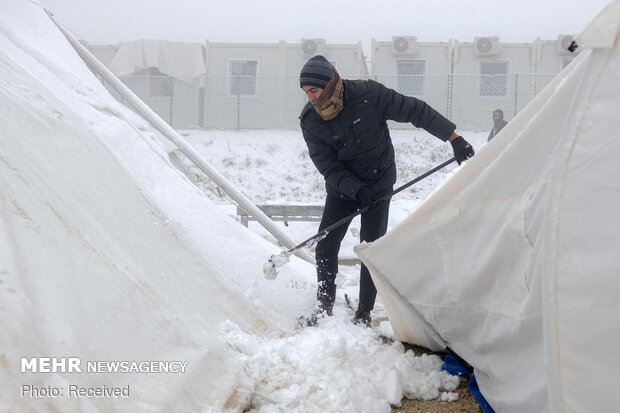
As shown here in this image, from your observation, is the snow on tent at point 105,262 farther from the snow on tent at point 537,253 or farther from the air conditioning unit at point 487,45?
the air conditioning unit at point 487,45

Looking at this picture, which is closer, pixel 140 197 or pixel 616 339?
pixel 616 339

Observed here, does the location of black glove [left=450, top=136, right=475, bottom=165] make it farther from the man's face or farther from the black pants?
the man's face

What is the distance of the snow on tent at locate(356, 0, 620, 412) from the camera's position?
1.54m

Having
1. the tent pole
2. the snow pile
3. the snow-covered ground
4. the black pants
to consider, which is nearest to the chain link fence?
the tent pole

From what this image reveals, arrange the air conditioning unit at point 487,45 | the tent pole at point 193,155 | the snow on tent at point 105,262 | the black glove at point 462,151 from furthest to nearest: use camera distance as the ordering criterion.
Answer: the air conditioning unit at point 487,45 < the tent pole at point 193,155 < the black glove at point 462,151 < the snow on tent at point 105,262

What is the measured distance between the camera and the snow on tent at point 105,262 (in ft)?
5.46

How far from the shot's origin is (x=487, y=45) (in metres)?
16.5

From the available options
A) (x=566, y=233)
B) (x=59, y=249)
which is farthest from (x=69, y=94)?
(x=566, y=233)

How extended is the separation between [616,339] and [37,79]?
3.51 m

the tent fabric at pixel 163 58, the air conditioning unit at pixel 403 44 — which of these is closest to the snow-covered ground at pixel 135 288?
the tent fabric at pixel 163 58

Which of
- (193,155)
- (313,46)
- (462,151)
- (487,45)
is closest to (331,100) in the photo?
(462,151)

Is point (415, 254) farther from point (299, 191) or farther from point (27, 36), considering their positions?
point (299, 191)

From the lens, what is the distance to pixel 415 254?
8.59 feet

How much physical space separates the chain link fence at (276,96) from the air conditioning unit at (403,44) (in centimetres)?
81
